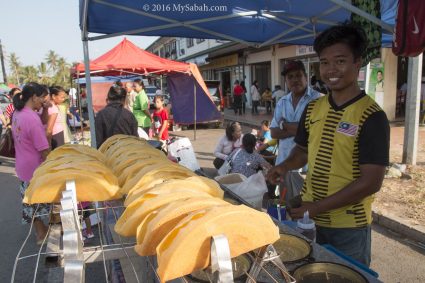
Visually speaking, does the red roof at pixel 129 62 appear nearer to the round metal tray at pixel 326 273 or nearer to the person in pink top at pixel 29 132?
the person in pink top at pixel 29 132

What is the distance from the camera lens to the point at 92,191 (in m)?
1.53

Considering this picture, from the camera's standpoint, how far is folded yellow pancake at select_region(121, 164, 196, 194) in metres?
1.47

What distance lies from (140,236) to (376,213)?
4298 millimetres

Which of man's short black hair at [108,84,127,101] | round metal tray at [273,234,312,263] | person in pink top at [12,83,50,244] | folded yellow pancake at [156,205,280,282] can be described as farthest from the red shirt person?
folded yellow pancake at [156,205,280,282]

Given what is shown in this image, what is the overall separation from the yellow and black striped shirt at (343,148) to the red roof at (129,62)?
8.03 meters

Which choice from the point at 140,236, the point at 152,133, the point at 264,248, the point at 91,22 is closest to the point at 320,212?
the point at 264,248

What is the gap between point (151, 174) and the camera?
1.50 m

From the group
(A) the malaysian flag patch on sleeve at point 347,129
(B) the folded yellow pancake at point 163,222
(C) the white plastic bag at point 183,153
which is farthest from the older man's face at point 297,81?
(C) the white plastic bag at point 183,153

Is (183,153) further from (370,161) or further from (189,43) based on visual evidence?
(189,43)

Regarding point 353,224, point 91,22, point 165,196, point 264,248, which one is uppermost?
point 91,22

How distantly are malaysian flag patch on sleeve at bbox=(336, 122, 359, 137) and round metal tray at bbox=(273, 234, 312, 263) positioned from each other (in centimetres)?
64

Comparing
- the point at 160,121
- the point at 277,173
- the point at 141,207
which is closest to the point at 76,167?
the point at 141,207

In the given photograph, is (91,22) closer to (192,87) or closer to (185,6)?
(185,6)

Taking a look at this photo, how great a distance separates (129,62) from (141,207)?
351 inches
